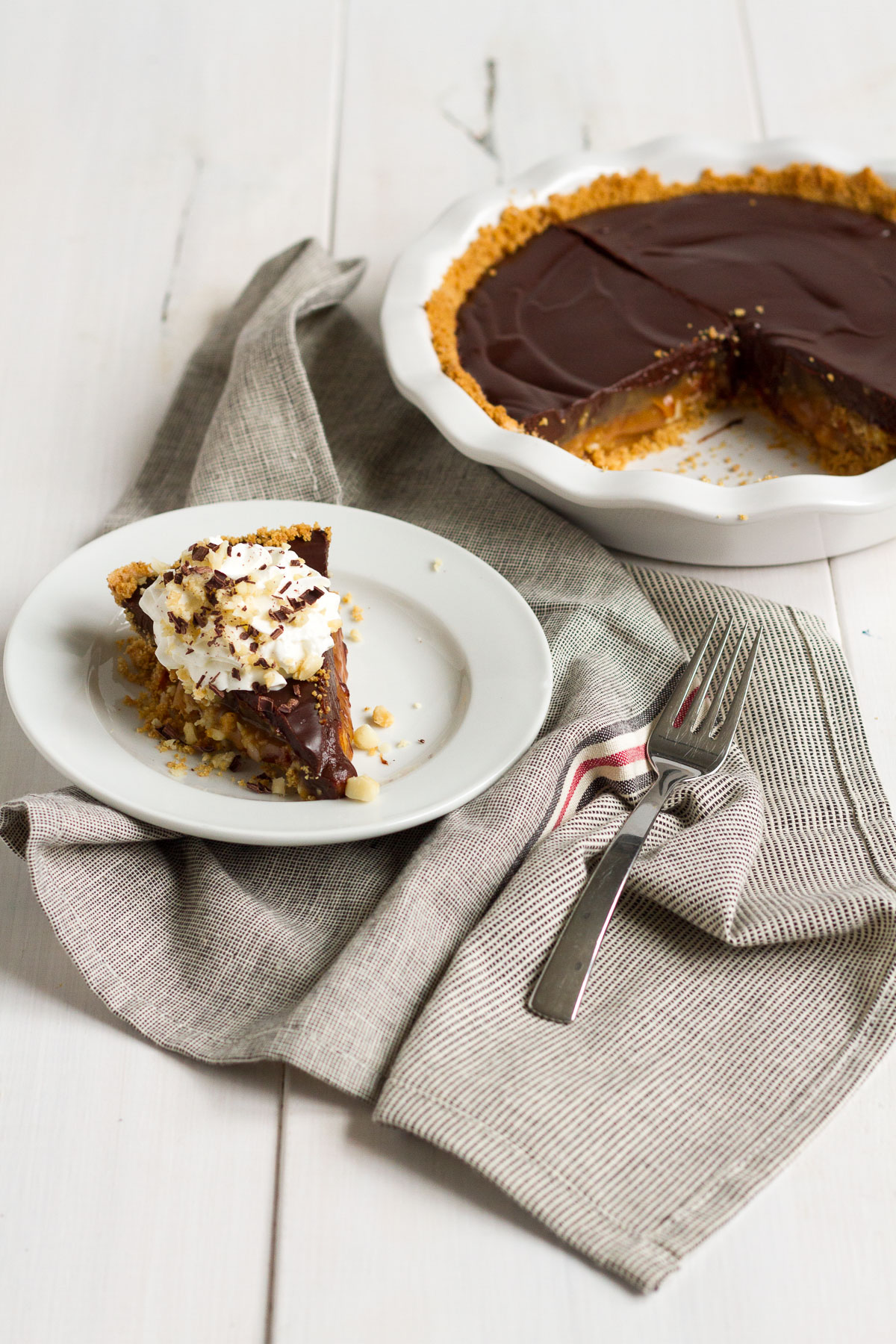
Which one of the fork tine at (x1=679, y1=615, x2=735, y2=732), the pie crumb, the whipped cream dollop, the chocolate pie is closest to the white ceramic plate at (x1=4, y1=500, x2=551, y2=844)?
the pie crumb

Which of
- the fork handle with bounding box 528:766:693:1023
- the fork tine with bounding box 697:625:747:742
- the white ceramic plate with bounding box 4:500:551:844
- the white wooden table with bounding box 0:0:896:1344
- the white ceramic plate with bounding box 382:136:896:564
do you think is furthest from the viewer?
the white ceramic plate with bounding box 382:136:896:564

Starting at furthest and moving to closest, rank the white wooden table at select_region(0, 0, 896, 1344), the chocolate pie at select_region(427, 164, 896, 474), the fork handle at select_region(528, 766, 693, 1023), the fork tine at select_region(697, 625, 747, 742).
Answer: the chocolate pie at select_region(427, 164, 896, 474), the fork tine at select_region(697, 625, 747, 742), the fork handle at select_region(528, 766, 693, 1023), the white wooden table at select_region(0, 0, 896, 1344)

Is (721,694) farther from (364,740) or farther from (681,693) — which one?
(364,740)

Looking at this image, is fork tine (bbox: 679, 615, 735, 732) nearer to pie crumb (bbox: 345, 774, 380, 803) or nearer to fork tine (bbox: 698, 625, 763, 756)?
fork tine (bbox: 698, 625, 763, 756)

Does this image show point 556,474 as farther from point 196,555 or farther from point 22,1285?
point 22,1285

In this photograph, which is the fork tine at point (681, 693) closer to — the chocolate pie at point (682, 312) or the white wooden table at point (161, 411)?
the white wooden table at point (161, 411)

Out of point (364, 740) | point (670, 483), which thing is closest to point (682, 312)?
point (670, 483)

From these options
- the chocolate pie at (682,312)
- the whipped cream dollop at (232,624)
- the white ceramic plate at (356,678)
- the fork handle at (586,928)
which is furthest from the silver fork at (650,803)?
the chocolate pie at (682,312)
